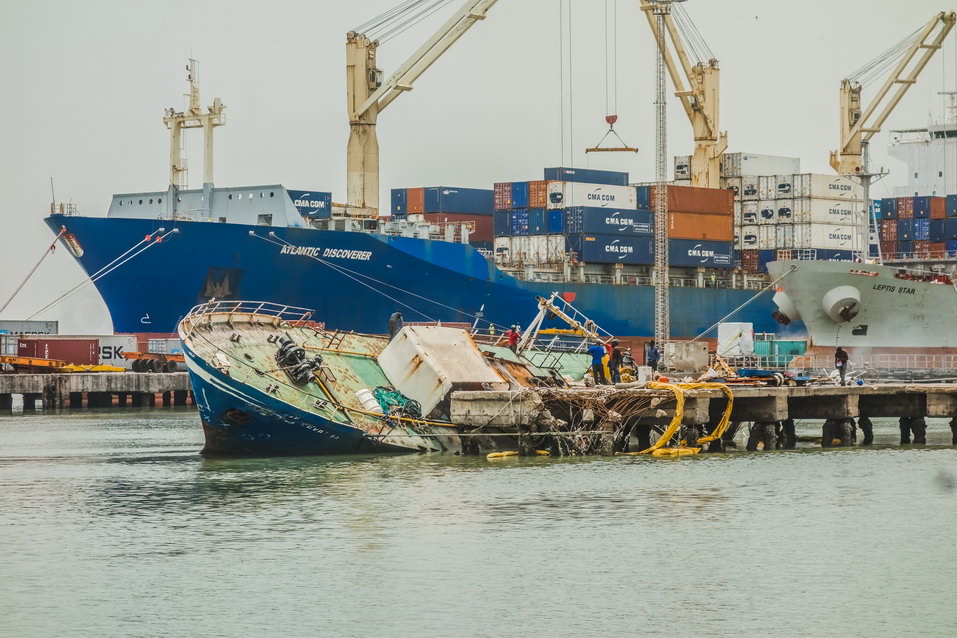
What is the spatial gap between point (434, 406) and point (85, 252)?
30535mm

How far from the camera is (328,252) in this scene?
61938 mm

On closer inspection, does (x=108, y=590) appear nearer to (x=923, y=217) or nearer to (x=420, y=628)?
(x=420, y=628)

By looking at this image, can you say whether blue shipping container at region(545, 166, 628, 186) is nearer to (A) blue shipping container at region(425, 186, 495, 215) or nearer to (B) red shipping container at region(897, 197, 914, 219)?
(A) blue shipping container at region(425, 186, 495, 215)

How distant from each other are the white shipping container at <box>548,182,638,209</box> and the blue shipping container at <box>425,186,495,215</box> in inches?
207

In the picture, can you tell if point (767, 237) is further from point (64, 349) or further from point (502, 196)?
point (64, 349)

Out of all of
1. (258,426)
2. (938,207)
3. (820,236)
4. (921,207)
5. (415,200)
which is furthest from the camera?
(921,207)

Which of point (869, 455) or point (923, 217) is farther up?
point (923, 217)

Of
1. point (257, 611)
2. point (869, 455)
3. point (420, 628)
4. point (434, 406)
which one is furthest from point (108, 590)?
point (869, 455)

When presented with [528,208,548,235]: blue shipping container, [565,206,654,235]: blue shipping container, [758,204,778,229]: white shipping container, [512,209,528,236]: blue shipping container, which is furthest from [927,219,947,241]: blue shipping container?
[512,209,528,236]: blue shipping container

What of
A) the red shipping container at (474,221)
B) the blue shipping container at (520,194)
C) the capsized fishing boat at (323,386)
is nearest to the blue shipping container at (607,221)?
the blue shipping container at (520,194)

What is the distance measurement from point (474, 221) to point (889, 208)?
74.5 feet

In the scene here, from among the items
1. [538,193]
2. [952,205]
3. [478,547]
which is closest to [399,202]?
[538,193]

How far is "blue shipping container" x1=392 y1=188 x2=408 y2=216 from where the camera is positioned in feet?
244

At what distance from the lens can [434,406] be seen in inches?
1341
